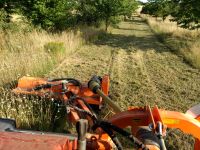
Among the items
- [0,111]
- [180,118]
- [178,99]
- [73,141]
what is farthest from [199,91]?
[73,141]

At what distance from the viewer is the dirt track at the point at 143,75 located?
693 cm

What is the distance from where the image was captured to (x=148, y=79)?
903 cm

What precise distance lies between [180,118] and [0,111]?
3.08 metres

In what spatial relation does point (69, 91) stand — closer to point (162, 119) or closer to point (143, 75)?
point (162, 119)

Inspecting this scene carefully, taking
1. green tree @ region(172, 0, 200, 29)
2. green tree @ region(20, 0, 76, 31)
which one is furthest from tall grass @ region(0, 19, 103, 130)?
green tree @ region(172, 0, 200, 29)

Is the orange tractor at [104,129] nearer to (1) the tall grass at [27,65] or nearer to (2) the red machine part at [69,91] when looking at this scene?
(2) the red machine part at [69,91]

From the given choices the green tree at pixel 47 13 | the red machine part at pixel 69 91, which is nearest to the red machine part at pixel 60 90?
the red machine part at pixel 69 91

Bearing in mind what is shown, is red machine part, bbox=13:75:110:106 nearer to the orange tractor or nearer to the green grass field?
the orange tractor

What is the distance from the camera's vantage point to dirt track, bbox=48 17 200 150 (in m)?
6.93

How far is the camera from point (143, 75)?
31.4 feet

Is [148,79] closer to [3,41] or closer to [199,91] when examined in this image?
[199,91]

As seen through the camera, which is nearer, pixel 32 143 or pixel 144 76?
pixel 32 143

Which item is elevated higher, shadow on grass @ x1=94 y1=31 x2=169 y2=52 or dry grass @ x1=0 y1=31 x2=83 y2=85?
dry grass @ x1=0 y1=31 x2=83 y2=85

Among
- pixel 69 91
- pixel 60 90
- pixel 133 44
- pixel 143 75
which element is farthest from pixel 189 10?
pixel 69 91
